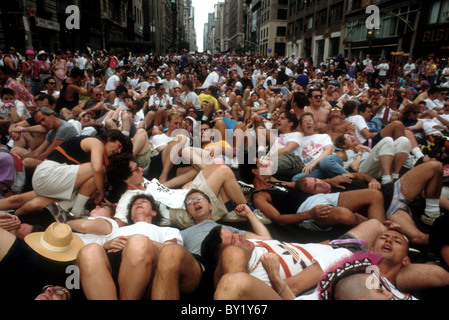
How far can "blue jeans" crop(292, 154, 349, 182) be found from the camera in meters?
4.22

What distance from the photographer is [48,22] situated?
64.8ft

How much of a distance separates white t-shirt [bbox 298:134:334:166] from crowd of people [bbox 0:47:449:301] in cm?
2

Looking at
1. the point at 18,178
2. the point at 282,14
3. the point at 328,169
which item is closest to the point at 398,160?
the point at 328,169

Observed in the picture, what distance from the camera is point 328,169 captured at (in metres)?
4.25

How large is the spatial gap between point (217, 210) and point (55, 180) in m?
1.97

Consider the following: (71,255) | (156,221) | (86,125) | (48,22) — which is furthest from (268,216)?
(48,22)

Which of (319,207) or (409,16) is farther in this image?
(409,16)

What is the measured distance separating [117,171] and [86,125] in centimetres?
309

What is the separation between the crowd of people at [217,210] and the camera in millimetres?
1954

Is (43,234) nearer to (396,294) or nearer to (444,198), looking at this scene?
(396,294)

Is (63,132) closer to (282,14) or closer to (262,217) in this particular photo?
(262,217)

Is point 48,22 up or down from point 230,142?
up

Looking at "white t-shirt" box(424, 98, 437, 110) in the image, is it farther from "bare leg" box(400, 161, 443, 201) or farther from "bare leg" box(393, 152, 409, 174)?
"bare leg" box(400, 161, 443, 201)

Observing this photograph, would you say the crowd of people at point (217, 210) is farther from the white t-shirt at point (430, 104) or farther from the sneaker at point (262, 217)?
the white t-shirt at point (430, 104)
